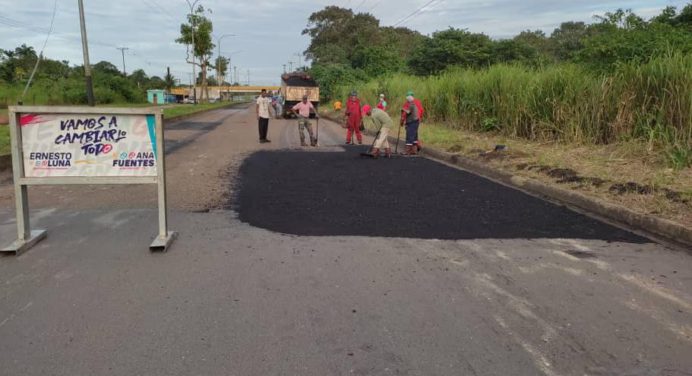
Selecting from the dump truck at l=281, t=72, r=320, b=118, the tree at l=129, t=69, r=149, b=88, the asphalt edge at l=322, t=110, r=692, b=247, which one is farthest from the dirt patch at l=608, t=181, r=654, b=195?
the tree at l=129, t=69, r=149, b=88

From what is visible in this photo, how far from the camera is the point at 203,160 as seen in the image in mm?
12242

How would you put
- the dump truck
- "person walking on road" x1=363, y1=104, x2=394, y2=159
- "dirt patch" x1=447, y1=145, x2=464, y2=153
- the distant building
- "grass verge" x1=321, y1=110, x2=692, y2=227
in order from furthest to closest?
the distant building < the dump truck < "dirt patch" x1=447, y1=145, x2=464, y2=153 < "person walking on road" x1=363, y1=104, x2=394, y2=159 < "grass verge" x1=321, y1=110, x2=692, y2=227

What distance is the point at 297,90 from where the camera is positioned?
36.3m

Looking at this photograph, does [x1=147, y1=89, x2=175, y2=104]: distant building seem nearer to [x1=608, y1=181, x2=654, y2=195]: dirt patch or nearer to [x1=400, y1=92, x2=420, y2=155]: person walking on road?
[x1=400, y1=92, x2=420, y2=155]: person walking on road

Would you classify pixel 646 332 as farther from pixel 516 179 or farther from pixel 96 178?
pixel 516 179

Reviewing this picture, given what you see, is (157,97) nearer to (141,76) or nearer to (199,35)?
(199,35)

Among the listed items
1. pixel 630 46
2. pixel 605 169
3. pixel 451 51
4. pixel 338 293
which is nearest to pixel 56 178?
pixel 338 293

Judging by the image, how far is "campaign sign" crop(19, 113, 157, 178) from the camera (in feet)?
17.3

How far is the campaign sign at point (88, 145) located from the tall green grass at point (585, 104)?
7722mm

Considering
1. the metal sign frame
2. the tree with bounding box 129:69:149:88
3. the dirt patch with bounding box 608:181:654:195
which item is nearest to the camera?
the metal sign frame

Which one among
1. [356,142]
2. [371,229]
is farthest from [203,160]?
[371,229]

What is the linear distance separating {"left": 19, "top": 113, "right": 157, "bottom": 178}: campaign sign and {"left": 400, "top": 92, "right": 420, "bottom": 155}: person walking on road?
8977 mm

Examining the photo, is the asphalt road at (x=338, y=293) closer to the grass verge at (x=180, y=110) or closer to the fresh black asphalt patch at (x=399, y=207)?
the fresh black asphalt patch at (x=399, y=207)

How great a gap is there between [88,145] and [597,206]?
240 inches
